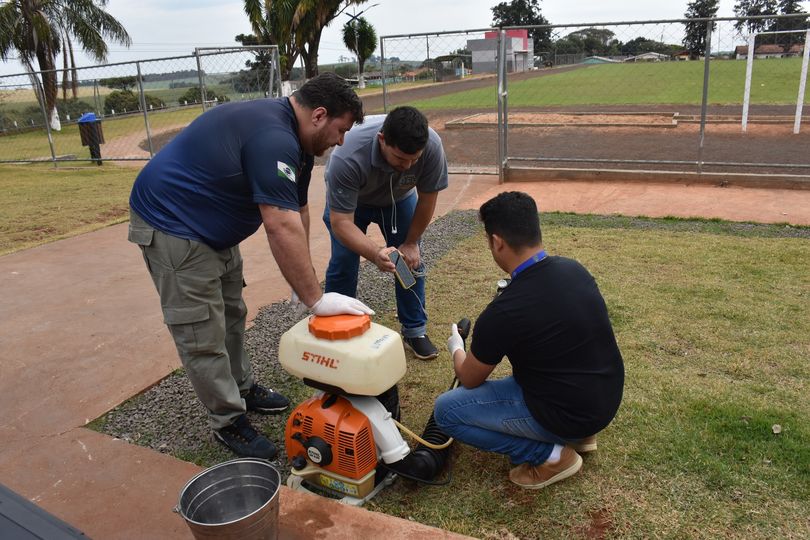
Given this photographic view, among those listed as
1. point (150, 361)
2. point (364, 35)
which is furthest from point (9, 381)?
point (364, 35)

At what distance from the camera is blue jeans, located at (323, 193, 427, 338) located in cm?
347

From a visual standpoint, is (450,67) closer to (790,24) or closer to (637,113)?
(637,113)

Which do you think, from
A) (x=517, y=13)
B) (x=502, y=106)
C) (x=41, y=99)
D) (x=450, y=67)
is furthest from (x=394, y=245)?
(x=517, y=13)

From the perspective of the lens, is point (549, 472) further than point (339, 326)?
Yes

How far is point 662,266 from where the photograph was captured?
5074 millimetres

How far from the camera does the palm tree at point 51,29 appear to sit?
67.9 feet

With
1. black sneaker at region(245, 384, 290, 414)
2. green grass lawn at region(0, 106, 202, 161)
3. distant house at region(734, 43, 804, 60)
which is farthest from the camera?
green grass lawn at region(0, 106, 202, 161)

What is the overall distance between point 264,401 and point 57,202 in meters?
7.26

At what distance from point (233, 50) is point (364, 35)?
2733cm

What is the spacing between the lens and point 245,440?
278 centimetres

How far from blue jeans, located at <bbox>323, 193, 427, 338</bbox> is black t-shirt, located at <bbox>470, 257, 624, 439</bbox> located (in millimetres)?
1325

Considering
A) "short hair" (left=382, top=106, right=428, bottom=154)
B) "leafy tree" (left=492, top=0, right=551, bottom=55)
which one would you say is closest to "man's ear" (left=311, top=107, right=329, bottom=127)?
"short hair" (left=382, top=106, right=428, bottom=154)

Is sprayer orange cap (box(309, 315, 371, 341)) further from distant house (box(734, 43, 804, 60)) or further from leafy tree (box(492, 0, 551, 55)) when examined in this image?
leafy tree (box(492, 0, 551, 55))

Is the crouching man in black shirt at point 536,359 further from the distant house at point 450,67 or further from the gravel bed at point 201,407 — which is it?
the distant house at point 450,67
